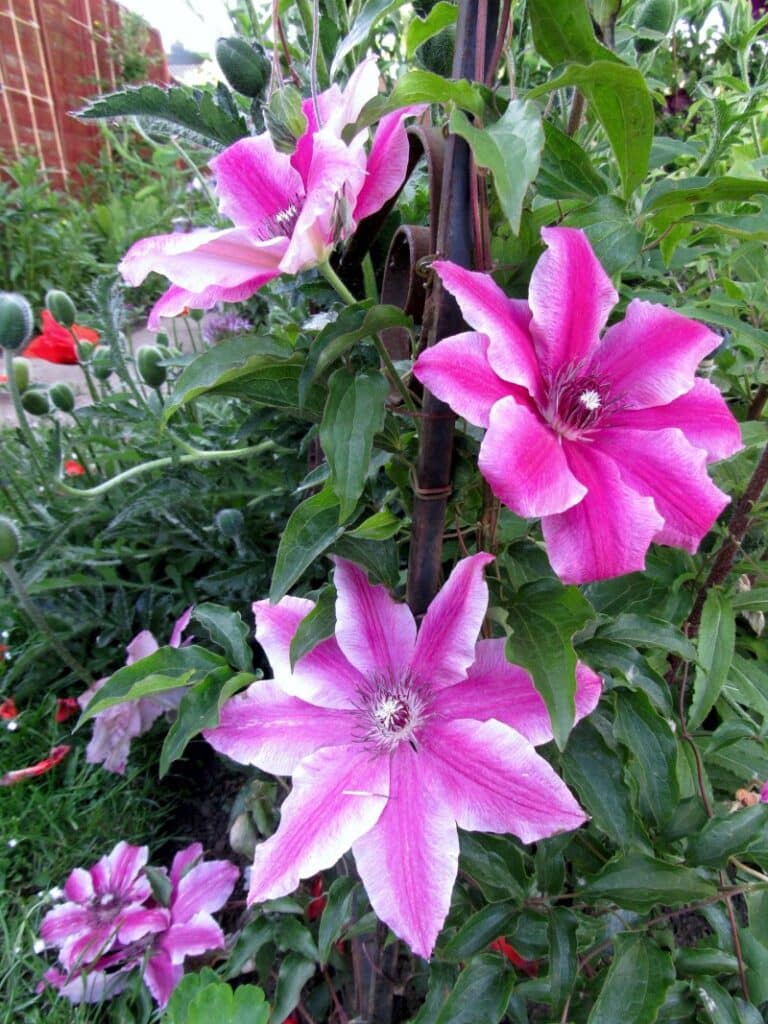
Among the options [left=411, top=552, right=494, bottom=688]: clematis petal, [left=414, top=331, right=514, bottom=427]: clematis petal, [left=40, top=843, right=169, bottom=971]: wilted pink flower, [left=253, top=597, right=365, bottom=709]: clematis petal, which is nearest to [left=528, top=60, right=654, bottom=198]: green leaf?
[left=414, top=331, right=514, bottom=427]: clematis petal

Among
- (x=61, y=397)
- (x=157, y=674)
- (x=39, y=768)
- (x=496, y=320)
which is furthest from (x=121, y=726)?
(x=496, y=320)

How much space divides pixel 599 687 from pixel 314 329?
12.5 inches

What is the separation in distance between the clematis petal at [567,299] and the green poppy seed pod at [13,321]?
818 mm

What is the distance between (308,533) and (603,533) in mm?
184

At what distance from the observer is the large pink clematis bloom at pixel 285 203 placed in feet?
1.34

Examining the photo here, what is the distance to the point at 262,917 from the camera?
2.49 feet

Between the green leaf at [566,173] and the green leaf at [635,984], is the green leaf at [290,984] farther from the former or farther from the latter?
the green leaf at [566,173]

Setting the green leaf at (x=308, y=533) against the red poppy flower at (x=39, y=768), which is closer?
the green leaf at (x=308, y=533)

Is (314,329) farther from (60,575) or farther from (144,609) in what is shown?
(60,575)

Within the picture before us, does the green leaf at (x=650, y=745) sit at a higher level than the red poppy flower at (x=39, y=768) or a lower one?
higher

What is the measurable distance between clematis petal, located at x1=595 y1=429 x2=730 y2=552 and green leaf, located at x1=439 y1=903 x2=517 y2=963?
1.04 feet

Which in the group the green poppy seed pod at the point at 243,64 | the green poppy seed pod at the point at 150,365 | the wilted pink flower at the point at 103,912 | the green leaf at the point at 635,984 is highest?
the green poppy seed pod at the point at 243,64

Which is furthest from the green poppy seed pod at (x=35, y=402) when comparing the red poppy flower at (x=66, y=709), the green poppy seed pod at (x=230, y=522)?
the red poppy flower at (x=66, y=709)

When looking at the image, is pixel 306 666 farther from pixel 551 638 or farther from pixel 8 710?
pixel 8 710
